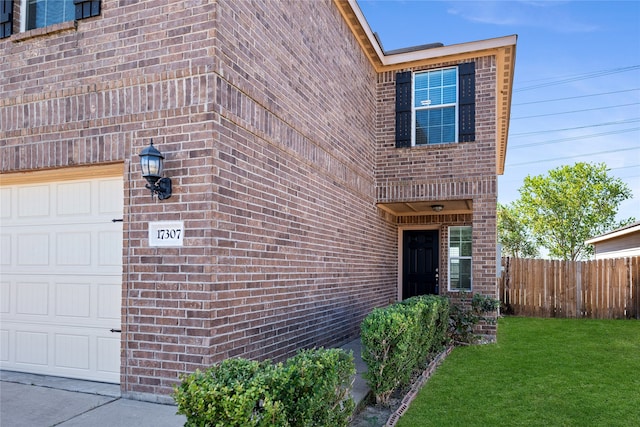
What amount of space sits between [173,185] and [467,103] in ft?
21.5

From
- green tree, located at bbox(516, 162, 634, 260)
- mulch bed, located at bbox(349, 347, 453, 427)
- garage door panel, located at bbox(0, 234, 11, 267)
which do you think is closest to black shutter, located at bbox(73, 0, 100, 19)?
garage door panel, located at bbox(0, 234, 11, 267)

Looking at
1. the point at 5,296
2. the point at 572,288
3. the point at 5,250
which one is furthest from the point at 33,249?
the point at 572,288

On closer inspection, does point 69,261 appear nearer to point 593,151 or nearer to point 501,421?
point 501,421

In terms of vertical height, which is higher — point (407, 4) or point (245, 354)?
point (407, 4)

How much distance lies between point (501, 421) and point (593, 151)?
2695 centimetres

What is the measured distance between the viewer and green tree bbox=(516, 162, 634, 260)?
82.8 ft

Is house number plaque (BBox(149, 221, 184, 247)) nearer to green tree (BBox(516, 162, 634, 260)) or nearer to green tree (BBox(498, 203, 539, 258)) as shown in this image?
green tree (BBox(516, 162, 634, 260))

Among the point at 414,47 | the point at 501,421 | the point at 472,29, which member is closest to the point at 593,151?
the point at 472,29

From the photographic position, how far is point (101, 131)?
467cm

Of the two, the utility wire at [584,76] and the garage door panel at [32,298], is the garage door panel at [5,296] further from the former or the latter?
the utility wire at [584,76]

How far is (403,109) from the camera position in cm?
952

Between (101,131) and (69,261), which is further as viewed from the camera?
(69,261)

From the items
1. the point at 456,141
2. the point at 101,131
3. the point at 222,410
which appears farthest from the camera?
the point at 456,141

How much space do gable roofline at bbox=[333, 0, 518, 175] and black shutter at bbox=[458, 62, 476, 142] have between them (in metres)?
0.27
